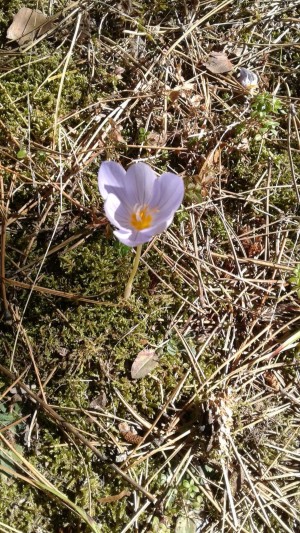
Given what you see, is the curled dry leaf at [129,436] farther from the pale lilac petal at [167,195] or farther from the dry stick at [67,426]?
the pale lilac petal at [167,195]

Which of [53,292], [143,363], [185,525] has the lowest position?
[185,525]

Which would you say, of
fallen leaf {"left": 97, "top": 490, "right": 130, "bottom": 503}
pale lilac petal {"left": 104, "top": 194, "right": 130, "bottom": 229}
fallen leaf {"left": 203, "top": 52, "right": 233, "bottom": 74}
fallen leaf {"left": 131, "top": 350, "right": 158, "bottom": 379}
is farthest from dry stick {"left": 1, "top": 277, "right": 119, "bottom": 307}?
fallen leaf {"left": 203, "top": 52, "right": 233, "bottom": 74}

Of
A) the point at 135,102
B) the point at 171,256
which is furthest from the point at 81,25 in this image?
the point at 171,256

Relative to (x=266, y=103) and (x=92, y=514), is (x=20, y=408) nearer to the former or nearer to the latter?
(x=92, y=514)

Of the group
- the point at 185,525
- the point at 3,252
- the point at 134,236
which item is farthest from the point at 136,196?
the point at 185,525

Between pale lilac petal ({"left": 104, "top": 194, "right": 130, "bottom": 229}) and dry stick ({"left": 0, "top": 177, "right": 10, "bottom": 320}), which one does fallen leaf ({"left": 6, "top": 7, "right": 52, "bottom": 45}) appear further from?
pale lilac petal ({"left": 104, "top": 194, "right": 130, "bottom": 229})

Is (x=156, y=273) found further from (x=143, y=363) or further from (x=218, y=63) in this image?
(x=218, y=63)

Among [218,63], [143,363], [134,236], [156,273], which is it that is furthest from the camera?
[218,63]
